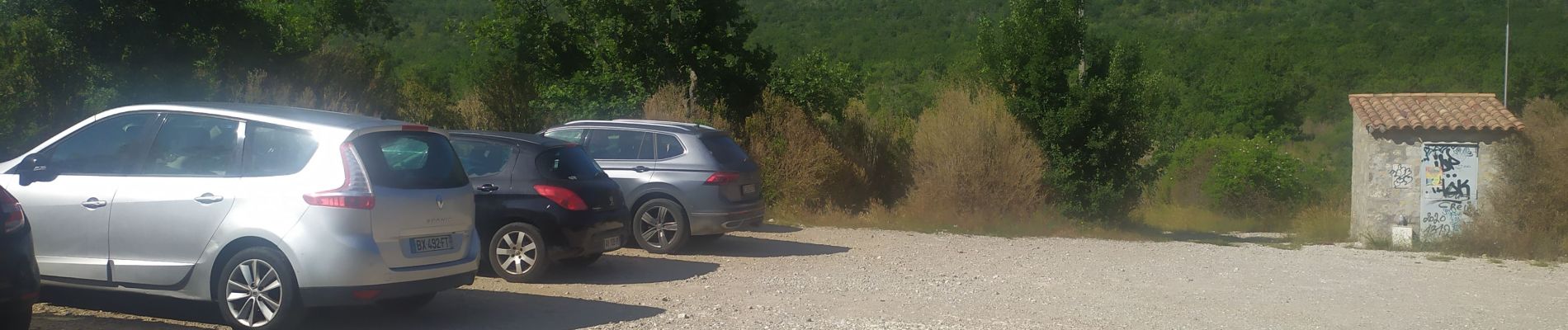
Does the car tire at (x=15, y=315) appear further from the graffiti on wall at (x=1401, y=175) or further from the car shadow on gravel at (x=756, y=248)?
the graffiti on wall at (x=1401, y=175)

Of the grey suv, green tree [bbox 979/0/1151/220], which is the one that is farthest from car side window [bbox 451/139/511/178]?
green tree [bbox 979/0/1151/220]

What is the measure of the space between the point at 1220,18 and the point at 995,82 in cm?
4557

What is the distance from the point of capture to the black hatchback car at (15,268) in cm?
615

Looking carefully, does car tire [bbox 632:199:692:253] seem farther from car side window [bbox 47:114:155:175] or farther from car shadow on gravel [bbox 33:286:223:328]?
car side window [bbox 47:114:155:175]

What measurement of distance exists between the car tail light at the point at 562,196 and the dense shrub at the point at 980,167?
1048 centimetres

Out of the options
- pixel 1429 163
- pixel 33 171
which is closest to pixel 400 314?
pixel 33 171

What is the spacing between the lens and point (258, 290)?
7.21 metres

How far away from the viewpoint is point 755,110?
22.2m

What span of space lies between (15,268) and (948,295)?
6953mm

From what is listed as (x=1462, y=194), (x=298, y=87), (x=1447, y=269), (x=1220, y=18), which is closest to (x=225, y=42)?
(x=298, y=87)

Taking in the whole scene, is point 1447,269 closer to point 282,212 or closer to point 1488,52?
point 282,212

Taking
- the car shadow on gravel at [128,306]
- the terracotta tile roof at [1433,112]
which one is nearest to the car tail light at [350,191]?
the car shadow on gravel at [128,306]

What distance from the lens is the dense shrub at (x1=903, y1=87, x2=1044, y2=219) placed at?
2000cm

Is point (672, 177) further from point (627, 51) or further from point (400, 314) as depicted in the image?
point (627, 51)
